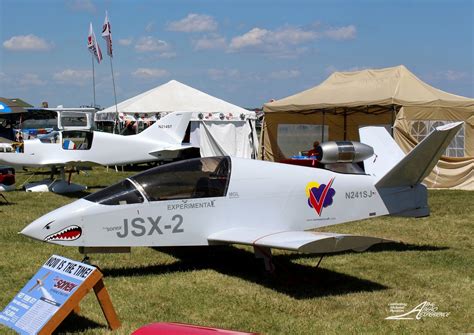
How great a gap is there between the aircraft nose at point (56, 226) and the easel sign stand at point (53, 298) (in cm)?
136

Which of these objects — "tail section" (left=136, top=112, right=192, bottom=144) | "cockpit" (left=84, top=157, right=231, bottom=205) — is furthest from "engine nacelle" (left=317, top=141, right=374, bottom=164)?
"tail section" (left=136, top=112, right=192, bottom=144)

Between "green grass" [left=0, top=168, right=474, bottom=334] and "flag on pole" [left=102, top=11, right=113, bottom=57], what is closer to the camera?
"green grass" [left=0, top=168, right=474, bottom=334]

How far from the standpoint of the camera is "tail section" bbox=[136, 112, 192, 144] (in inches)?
774

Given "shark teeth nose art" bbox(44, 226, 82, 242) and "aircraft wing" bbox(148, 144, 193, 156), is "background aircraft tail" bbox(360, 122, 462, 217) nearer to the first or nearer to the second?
"shark teeth nose art" bbox(44, 226, 82, 242)

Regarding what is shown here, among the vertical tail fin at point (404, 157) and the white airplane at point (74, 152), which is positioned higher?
the vertical tail fin at point (404, 157)

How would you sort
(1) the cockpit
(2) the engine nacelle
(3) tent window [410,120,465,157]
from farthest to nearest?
(3) tent window [410,120,465,157]
(2) the engine nacelle
(1) the cockpit

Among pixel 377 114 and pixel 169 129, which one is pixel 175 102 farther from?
pixel 377 114

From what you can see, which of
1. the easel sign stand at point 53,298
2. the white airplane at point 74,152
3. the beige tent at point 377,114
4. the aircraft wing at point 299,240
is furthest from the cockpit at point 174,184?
the beige tent at point 377,114

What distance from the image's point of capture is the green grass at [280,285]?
18.1 feet

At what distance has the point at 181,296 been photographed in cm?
636

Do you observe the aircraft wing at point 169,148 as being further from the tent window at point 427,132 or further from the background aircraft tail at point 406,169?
the background aircraft tail at point 406,169

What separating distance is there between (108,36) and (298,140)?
15.2 meters

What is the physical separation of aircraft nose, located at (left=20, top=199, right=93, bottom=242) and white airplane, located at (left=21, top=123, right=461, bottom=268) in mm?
11

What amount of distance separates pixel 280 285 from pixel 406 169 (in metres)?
2.57
